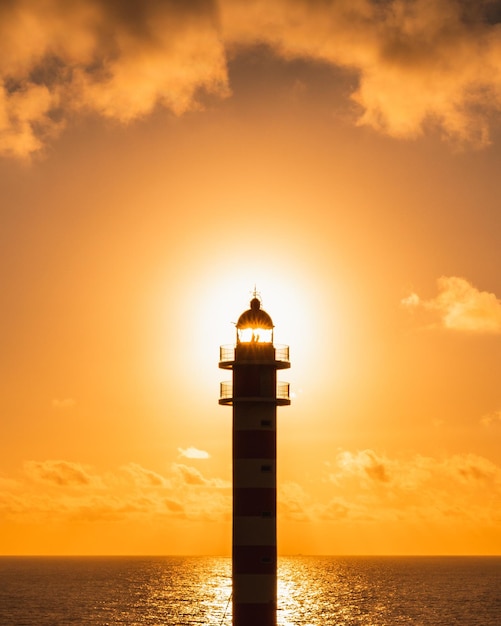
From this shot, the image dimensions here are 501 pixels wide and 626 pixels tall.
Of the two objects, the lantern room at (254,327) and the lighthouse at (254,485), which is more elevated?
the lantern room at (254,327)

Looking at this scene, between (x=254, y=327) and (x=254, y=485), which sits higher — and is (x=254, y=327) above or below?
above

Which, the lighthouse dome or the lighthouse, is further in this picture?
the lighthouse dome

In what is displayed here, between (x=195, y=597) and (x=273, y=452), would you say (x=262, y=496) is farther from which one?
(x=195, y=597)

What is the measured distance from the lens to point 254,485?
169 ft

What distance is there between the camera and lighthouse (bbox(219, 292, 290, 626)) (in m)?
51.0

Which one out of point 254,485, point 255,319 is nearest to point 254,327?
point 255,319

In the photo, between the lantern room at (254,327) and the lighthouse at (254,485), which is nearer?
the lighthouse at (254,485)

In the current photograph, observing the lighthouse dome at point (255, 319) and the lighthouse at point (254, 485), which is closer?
the lighthouse at point (254, 485)

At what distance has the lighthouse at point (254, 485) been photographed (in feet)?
167

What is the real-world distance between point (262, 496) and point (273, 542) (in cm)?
234

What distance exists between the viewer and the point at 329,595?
620 feet

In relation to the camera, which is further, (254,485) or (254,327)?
(254,327)

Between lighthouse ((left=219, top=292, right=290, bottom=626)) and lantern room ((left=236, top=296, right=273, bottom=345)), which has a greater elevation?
lantern room ((left=236, top=296, right=273, bottom=345))

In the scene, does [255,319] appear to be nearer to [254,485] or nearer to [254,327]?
[254,327]
